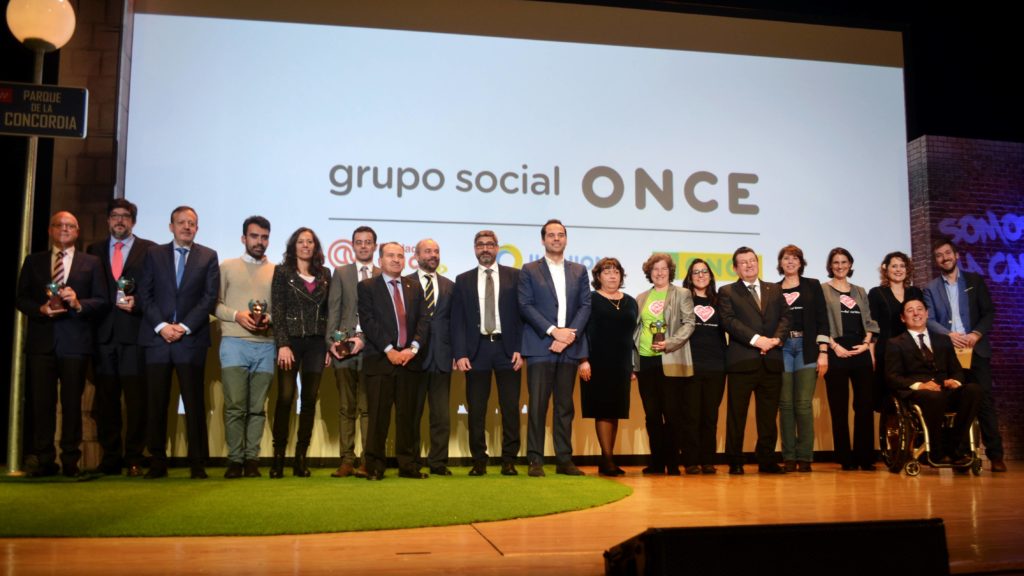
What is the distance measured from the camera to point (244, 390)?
5.36 meters

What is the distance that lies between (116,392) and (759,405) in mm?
4301

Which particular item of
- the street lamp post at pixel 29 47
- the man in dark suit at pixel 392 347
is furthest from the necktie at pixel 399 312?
the street lamp post at pixel 29 47

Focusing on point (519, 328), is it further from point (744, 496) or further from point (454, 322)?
point (744, 496)

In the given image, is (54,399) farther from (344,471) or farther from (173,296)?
(344,471)

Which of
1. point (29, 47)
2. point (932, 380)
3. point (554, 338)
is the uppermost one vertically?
point (29, 47)

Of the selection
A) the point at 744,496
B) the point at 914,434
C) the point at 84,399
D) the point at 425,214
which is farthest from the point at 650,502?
the point at 84,399

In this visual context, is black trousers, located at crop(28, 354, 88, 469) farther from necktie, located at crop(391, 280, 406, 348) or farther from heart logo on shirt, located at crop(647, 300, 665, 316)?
heart logo on shirt, located at crop(647, 300, 665, 316)

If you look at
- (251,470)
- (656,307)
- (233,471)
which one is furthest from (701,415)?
(233,471)

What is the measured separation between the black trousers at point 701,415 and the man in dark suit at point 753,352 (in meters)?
0.12

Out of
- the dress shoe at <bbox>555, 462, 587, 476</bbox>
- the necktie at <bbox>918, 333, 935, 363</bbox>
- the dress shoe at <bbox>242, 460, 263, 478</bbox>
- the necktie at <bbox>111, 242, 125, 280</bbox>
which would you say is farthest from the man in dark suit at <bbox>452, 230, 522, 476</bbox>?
the necktie at <bbox>918, 333, 935, 363</bbox>

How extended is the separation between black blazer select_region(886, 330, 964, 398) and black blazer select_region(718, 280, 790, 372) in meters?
0.71

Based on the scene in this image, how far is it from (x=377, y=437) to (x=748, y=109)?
4.08 meters

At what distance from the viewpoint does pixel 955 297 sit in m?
6.42

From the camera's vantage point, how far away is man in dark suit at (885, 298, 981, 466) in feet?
18.5
